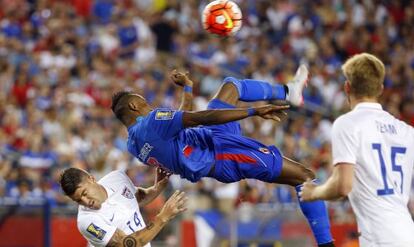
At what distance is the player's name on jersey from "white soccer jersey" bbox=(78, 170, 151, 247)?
2.73 metres

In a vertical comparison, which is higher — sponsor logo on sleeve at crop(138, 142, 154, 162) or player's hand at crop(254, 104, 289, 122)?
player's hand at crop(254, 104, 289, 122)

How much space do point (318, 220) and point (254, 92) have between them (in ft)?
4.07

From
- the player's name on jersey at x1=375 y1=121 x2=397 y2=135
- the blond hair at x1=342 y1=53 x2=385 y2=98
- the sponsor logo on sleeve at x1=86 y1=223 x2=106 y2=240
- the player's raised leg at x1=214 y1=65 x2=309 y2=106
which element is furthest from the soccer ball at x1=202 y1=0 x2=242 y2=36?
the player's name on jersey at x1=375 y1=121 x2=397 y2=135

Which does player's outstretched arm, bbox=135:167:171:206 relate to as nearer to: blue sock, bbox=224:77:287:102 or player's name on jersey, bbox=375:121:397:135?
blue sock, bbox=224:77:287:102

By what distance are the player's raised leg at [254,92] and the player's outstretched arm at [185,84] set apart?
29cm

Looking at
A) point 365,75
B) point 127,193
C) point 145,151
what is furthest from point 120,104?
point 365,75

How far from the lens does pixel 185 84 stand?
852 centimetres

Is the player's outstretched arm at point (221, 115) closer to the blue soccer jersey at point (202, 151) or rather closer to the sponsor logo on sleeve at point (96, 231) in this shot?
the blue soccer jersey at point (202, 151)

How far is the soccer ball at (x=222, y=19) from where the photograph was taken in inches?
343

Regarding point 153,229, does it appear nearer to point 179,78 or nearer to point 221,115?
point 221,115

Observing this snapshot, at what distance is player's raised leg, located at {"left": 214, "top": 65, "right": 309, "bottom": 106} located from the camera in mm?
8391

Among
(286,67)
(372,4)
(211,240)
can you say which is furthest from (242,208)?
(372,4)

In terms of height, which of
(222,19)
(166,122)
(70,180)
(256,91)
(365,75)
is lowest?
(70,180)

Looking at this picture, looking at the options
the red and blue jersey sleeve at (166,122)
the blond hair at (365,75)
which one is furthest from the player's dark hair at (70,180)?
the blond hair at (365,75)
